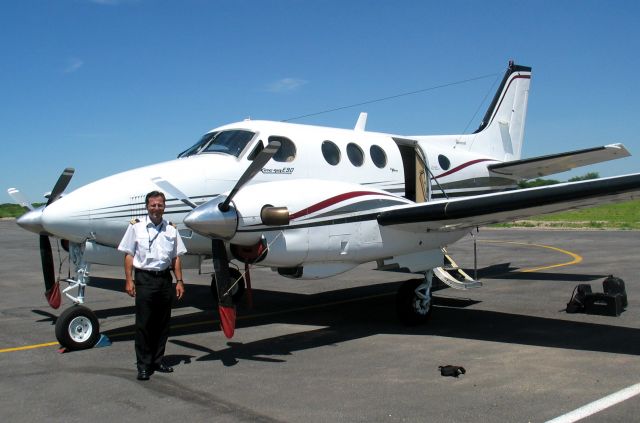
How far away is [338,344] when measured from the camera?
779 centimetres

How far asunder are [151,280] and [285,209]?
184cm

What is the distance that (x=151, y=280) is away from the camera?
20.7 feet

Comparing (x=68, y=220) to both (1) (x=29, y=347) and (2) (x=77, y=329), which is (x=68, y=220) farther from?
(1) (x=29, y=347)

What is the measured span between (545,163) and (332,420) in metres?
8.34

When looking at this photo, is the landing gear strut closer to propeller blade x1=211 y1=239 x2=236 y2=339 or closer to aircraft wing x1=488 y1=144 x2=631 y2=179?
propeller blade x1=211 y1=239 x2=236 y2=339

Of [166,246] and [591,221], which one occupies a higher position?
[166,246]

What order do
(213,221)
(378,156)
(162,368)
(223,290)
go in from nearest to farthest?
(162,368) < (213,221) < (223,290) < (378,156)

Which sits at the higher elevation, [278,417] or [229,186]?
[229,186]

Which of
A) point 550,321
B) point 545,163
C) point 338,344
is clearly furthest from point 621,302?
point 338,344

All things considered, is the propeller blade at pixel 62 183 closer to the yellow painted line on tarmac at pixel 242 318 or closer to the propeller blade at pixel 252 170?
the yellow painted line on tarmac at pixel 242 318

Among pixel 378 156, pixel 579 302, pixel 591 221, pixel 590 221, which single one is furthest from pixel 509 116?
pixel 590 221

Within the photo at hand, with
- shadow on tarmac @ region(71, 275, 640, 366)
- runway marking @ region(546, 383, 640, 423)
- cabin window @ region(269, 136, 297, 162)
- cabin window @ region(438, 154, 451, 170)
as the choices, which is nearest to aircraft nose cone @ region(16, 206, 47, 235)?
shadow on tarmac @ region(71, 275, 640, 366)

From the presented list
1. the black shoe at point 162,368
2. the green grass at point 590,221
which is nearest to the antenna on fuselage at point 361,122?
the black shoe at point 162,368

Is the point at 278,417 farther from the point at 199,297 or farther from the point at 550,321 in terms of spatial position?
the point at 199,297
